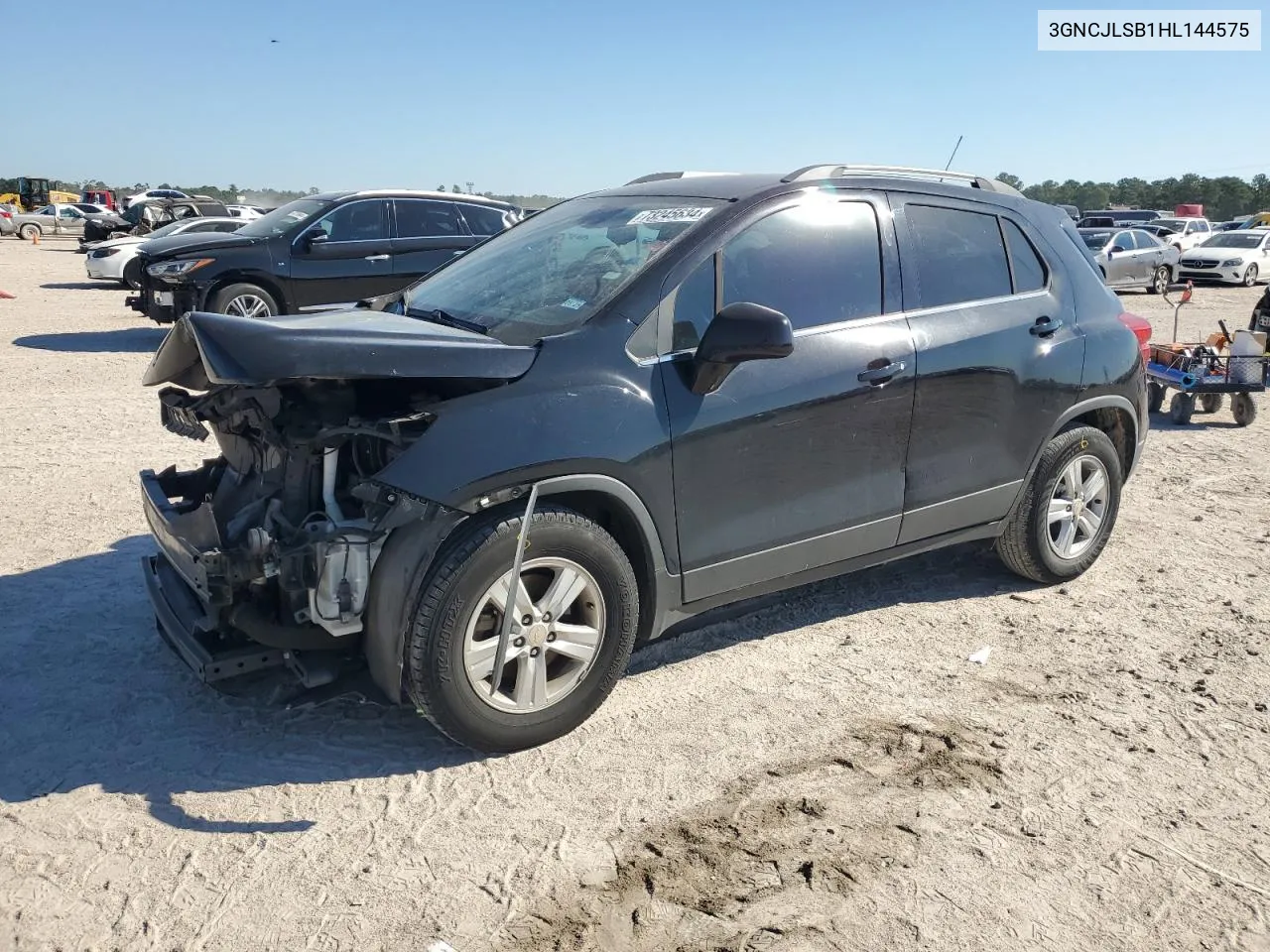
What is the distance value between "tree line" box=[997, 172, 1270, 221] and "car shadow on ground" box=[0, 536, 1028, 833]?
68.2 meters

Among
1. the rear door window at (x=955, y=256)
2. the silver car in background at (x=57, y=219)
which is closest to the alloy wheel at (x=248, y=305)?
the rear door window at (x=955, y=256)

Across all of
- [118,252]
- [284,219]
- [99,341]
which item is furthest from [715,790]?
[118,252]

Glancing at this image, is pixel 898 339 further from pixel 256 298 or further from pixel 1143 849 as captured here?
pixel 256 298

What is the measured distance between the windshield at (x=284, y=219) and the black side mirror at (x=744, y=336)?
923 centimetres

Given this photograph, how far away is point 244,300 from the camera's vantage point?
37.4 feet

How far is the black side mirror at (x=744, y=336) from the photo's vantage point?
353cm

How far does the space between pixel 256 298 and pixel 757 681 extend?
9021mm

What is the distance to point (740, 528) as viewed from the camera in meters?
3.95

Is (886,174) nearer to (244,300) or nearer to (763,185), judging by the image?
(763,185)

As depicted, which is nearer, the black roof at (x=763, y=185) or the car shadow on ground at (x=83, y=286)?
the black roof at (x=763, y=185)

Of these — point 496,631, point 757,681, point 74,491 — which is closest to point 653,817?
point 496,631

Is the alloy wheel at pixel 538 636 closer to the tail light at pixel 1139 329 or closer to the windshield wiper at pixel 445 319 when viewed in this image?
the windshield wiper at pixel 445 319

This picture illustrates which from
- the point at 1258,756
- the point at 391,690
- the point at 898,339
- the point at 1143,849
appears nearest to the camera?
the point at 1143,849

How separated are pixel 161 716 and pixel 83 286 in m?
20.3
